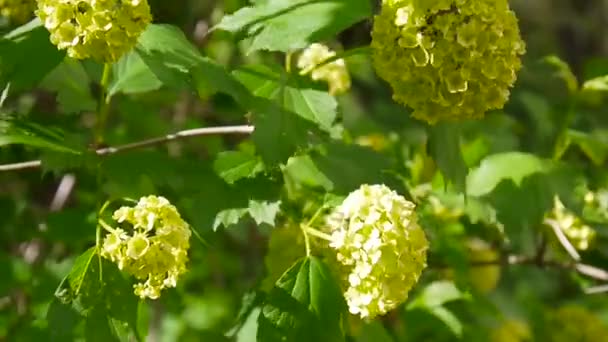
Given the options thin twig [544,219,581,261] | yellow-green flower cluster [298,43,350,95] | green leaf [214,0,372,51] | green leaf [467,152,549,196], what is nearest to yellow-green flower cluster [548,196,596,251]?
thin twig [544,219,581,261]

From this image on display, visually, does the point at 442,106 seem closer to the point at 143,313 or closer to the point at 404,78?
the point at 404,78

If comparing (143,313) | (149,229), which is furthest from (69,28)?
(143,313)

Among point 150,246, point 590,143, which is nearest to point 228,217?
point 150,246

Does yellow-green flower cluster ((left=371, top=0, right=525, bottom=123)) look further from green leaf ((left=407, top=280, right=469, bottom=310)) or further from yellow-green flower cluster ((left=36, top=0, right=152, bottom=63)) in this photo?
green leaf ((left=407, top=280, right=469, bottom=310))

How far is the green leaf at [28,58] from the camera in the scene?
4.70 ft

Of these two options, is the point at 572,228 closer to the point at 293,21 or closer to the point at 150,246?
the point at 293,21

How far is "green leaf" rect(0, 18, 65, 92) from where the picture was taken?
1.43 m

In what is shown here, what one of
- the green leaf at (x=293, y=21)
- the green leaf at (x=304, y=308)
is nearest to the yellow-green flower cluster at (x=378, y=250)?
the green leaf at (x=304, y=308)

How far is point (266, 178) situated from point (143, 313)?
27 centimetres

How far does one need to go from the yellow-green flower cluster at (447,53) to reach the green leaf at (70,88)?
1.76 ft

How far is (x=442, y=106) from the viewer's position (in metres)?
1.42

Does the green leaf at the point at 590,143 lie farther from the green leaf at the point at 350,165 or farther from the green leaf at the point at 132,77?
the green leaf at the point at 132,77

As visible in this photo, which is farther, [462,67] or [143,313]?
[143,313]

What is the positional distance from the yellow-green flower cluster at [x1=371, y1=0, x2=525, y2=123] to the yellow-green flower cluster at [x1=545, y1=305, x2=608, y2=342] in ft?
3.29
